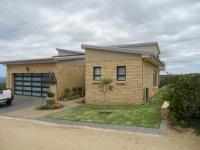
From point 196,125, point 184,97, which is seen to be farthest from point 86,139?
point 196,125

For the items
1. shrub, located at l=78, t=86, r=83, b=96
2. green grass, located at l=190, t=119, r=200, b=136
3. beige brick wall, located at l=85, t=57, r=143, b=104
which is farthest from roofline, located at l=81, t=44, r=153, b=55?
green grass, located at l=190, t=119, r=200, b=136

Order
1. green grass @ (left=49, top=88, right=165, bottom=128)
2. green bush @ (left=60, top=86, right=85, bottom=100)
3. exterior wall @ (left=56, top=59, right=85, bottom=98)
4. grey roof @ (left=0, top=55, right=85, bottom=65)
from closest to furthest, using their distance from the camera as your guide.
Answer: green grass @ (left=49, top=88, right=165, bottom=128)
grey roof @ (left=0, top=55, right=85, bottom=65)
exterior wall @ (left=56, top=59, right=85, bottom=98)
green bush @ (left=60, top=86, right=85, bottom=100)

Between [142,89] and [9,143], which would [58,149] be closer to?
[9,143]

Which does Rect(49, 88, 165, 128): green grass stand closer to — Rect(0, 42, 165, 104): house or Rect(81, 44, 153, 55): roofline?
Rect(0, 42, 165, 104): house

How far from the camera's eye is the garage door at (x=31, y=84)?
2062cm

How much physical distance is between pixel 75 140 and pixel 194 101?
5.07 m

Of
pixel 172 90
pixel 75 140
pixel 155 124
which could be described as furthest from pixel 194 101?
pixel 75 140

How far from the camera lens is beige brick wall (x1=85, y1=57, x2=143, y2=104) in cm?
1557

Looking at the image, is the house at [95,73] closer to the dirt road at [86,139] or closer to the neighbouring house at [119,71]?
the neighbouring house at [119,71]

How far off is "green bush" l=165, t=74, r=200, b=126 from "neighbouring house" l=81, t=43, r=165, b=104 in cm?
524

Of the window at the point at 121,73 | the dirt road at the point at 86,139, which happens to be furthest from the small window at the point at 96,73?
the dirt road at the point at 86,139

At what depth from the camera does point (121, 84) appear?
16.0 metres

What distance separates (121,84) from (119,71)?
0.93 m

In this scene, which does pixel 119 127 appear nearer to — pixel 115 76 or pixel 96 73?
pixel 115 76
